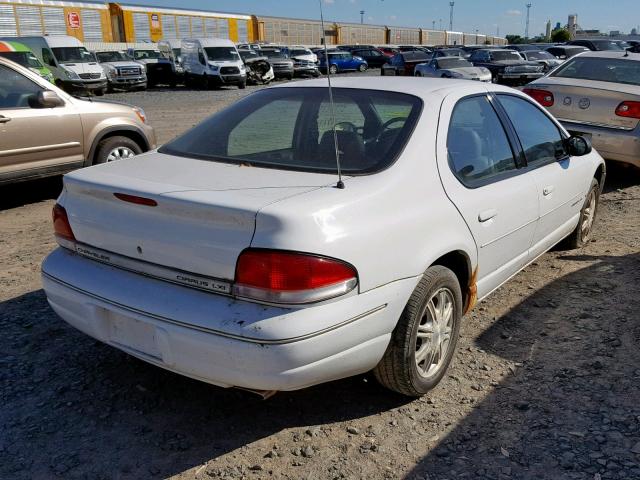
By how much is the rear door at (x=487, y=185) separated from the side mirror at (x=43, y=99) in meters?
4.71

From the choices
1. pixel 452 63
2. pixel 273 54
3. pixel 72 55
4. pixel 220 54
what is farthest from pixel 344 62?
pixel 72 55

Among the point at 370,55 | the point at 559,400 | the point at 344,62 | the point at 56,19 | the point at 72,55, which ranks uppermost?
the point at 56,19

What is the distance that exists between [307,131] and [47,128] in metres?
4.26

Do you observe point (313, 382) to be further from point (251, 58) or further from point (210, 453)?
point (251, 58)

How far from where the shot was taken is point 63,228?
3.09 metres

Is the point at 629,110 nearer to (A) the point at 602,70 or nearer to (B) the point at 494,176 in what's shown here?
(A) the point at 602,70

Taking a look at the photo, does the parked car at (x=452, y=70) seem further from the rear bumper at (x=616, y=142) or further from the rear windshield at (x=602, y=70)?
the rear bumper at (x=616, y=142)

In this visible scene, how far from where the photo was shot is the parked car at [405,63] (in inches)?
1142

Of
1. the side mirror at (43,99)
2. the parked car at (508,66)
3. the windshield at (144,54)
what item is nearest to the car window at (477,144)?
the side mirror at (43,99)

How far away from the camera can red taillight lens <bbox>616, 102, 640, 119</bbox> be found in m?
7.08

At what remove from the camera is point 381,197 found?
107 inches

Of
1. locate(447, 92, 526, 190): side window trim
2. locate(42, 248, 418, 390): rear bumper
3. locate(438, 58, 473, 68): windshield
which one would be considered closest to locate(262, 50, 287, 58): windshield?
locate(438, 58, 473, 68): windshield

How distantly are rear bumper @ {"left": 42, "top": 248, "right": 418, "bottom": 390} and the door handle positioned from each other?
715mm

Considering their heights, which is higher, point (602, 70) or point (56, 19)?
point (56, 19)
